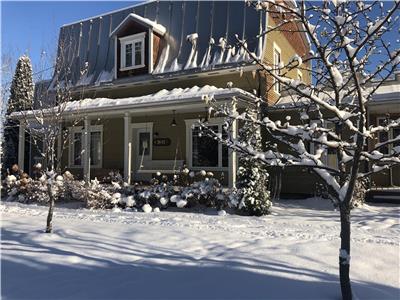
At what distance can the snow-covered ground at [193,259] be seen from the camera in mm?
4750

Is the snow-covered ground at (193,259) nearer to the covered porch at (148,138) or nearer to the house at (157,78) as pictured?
the covered porch at (148,138)

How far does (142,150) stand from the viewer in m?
17.4

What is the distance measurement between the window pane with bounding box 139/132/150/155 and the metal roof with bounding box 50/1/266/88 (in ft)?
7.91

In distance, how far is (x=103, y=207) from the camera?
12.2 m

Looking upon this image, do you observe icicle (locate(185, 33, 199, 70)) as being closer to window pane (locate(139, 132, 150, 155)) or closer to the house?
the house

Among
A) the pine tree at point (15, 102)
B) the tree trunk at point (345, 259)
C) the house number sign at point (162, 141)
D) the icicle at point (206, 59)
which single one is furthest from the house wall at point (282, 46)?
the pine tree at point (15, 102)

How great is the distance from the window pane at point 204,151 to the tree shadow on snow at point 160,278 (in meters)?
9.07

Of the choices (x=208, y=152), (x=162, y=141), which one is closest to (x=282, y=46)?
(x=208, y=152)

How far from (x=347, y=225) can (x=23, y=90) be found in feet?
49.0

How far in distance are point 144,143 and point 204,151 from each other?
9.45 ft

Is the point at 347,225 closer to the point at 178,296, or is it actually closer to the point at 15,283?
the point at 178,296

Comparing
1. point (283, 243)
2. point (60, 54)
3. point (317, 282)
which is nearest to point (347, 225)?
point (317, 282)

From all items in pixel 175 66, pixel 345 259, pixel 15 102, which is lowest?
pixel 345 259

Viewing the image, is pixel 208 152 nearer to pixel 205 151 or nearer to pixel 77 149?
pixel 205 151
